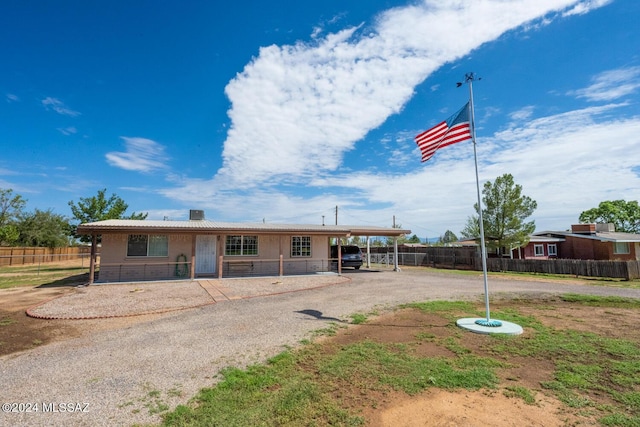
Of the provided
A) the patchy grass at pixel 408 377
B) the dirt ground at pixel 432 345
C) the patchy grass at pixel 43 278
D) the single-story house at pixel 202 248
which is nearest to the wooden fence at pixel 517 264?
the single-story house at pixel 202 248

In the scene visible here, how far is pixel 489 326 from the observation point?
6992 mm

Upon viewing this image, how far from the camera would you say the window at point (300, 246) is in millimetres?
18625

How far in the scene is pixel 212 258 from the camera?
659 inches

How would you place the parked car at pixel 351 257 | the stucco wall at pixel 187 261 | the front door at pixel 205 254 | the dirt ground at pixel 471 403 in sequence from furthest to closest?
1. the parked car at pixel 351 257
2. the front door at pixel 205 254
3. the stucco wall at pixel 187 261
4. the dirt ground at pixel 471 403

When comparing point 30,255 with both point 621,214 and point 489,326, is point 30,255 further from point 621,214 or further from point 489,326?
point 621,214

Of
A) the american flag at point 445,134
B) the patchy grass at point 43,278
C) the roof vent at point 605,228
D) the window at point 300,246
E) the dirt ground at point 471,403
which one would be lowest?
the dirt ground at point 471,403

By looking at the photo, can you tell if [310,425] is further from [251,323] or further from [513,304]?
[513,304]

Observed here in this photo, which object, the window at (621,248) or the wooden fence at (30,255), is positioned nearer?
the wooden fence at (30,255)

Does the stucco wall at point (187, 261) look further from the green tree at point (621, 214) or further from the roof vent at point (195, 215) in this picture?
the green tree at point (621, 214)

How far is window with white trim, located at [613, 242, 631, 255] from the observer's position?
26125mm

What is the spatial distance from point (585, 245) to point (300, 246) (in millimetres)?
26363

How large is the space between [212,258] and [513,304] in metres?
13.8

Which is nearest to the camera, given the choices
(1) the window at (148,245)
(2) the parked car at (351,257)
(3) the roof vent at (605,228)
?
(1) the window at (148,245)

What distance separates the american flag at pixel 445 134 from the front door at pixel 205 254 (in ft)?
39.5
